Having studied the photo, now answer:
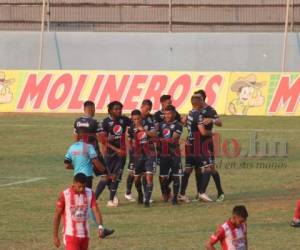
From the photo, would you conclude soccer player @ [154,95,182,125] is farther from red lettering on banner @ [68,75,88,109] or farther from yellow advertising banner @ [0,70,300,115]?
red lettering on banner @ [68,75,88,109]

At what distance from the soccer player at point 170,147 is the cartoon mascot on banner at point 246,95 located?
18.8m

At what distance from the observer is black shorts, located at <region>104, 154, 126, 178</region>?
19625mm

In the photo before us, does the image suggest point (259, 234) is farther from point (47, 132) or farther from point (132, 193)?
point (47, 132)

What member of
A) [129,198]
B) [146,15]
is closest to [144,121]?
[129,198]

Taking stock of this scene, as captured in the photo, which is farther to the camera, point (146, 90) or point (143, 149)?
point (146, 90)

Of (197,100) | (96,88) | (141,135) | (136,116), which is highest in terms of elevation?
(197,100)

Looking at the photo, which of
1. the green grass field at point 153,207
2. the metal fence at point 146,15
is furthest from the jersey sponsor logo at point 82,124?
the metal fence at point 146,15

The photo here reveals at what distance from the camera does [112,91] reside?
129ft

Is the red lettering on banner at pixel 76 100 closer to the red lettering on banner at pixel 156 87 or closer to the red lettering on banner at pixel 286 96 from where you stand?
the red lettering on banner at pixel 156 87

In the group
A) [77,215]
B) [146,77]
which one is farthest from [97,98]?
[77,215]

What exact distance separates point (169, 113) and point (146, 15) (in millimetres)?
28980

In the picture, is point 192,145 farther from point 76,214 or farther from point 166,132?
point 76,214

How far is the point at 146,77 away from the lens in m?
39.3

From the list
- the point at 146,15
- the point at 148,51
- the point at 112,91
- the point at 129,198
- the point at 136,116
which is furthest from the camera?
the point at 146,15
